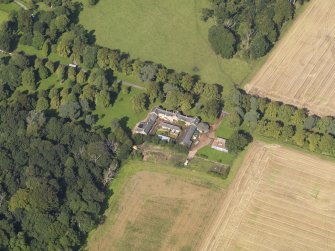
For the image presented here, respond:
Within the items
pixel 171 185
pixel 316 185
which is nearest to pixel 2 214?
pixel 171 185

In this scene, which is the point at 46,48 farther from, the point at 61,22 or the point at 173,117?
the point at 173,117

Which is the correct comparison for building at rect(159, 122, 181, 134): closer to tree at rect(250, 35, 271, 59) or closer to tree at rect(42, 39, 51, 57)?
tree at rect(250, 35, 271, 59)

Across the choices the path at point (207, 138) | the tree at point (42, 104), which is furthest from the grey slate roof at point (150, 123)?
the tree at point (42, 104)

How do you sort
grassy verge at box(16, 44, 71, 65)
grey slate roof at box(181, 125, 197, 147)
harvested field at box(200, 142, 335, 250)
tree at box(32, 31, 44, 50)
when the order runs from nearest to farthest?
harvested field at box(200, 142, 335, 250), grey slate roof at box(181, 125, 197, 147), grassy verge at box(16, 44, 71, 65), tree at box(32, 31, 44, 50)

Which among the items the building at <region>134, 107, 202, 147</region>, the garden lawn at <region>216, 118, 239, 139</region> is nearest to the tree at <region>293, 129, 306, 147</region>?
the garden lawn at <region>216, 118, 239, 139</region>

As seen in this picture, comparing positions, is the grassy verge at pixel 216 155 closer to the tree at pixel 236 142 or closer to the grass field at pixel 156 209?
the tree at pixel 236 142
